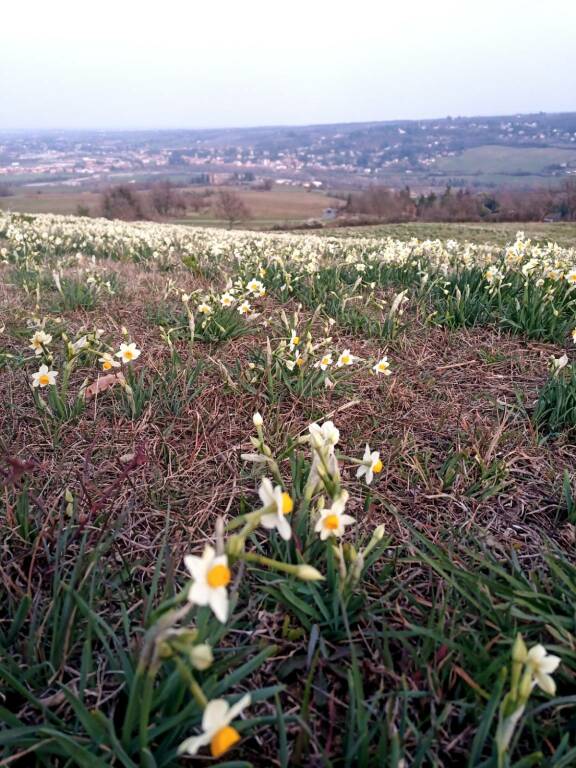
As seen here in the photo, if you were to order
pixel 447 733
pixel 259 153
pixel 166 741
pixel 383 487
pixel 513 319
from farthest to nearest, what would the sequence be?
pixel 259 153 < pixel 513 319 < pixel 383 487 < pixel 447 733 < pixel 166 741

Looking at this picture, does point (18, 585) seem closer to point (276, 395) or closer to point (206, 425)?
point (206, 425)

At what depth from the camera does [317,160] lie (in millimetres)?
125312

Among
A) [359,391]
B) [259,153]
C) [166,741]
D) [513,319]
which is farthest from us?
[259,153]

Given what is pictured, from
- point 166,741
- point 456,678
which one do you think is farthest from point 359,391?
point 166,741

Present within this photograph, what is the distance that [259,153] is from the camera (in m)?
147

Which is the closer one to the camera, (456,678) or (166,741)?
(166,741)

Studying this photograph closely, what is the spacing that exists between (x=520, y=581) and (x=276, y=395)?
148cm

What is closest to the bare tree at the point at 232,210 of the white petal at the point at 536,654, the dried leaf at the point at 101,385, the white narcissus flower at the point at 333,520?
the dried leaf at the point at 101,385

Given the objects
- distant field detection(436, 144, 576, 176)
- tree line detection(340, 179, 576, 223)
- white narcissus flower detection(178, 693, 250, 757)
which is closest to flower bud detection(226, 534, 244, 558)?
white narcissus flower detection(178, 693, 250, 757)

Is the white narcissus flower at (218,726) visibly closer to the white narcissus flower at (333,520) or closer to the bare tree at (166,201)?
the white narcissus flower at (333,520)

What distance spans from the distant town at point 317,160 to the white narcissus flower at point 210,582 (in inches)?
1385

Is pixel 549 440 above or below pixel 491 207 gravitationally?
below

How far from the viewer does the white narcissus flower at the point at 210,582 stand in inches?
39.4

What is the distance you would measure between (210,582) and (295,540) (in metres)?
0.54
